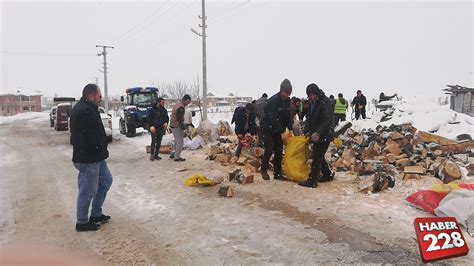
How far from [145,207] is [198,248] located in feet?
6.32

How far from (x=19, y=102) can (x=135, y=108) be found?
82272mm

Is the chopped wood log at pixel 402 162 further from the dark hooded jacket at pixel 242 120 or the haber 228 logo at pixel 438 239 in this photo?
the haber 228 logo at pixel 438 239

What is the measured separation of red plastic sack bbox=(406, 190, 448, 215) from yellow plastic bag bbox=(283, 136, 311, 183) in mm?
1950

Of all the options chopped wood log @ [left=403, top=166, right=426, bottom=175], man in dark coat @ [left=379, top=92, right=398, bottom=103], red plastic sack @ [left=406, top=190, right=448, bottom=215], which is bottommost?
red plastic sack @ [left=406, top=190, right=448, bottom=215]

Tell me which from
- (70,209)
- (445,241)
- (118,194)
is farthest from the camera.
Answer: (118,194)

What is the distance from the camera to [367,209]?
5199mm

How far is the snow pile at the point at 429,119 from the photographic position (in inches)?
411

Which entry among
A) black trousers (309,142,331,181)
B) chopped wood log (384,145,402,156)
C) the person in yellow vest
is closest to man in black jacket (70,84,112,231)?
black trousers (309,142,331,181)

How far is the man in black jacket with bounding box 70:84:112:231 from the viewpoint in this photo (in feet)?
14.9

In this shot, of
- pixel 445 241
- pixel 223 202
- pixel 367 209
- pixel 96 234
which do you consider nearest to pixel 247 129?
pixel 223 202

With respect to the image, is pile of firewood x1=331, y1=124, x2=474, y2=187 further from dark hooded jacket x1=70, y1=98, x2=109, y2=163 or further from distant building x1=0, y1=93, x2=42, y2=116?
distant building x1=0, y1=93, x2=42, y2=116

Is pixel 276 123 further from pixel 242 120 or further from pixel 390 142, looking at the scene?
pixel 390 142

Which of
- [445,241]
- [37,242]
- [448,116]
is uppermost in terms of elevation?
[448,116]

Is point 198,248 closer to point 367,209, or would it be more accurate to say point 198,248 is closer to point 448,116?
point 367,209
